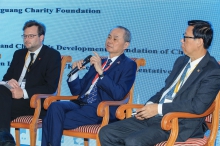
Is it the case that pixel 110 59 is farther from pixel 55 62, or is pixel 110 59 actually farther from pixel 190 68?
pixel 190 68

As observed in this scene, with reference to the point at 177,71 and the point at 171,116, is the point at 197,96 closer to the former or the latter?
the point at 171,116

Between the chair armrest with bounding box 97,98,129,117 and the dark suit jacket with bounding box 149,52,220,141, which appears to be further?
the chair armrest with bounding box 97,98,129,117

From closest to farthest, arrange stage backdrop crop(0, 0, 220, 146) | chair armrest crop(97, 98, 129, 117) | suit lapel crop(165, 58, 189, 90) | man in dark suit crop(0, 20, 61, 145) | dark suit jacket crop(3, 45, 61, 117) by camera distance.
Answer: suit lapel crop(165, 58, 189, 90)
chair armrest crop(97, 98, 129, 117)
man in dark suit crop(0, 20, 61, 145)
dark suit jacket crop(3, 45, 61, 117)
stage backdrop crop(0, 0, 220, 146)

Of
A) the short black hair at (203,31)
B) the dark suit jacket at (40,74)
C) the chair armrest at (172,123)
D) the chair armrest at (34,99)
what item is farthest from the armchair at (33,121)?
the short black hair at (203,31)

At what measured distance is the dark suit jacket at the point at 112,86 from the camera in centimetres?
461

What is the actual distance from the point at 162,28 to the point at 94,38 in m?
0.84

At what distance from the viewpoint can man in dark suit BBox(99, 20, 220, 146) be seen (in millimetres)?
3973

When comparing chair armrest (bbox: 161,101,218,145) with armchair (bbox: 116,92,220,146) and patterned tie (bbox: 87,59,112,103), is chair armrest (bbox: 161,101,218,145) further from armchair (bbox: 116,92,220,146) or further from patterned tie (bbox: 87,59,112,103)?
patterned tie (bbox: 87,59,112,103)

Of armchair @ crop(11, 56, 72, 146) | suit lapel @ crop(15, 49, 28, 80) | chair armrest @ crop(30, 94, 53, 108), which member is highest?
suit lapel @ crop(15, 49, 28, 80)

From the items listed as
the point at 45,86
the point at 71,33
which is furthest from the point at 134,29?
the point at 45,86

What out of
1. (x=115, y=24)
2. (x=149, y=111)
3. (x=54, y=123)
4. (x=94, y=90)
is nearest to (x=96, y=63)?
(x=94, y=90)

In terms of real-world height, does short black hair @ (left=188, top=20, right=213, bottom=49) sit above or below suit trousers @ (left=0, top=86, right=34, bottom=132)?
above

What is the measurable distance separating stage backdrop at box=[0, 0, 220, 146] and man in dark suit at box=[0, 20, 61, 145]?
28.7 inches

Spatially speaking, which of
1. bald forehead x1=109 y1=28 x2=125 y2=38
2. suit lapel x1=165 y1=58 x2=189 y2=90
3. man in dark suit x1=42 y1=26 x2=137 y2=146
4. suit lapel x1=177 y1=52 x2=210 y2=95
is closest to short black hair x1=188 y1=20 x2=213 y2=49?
suit lapel x1=177 y1=52 x2=210 y2=95
